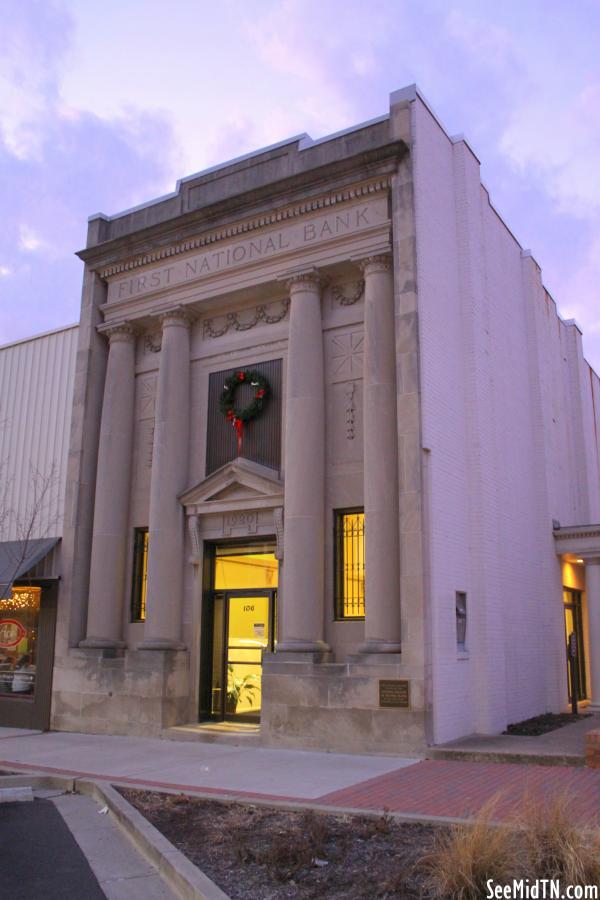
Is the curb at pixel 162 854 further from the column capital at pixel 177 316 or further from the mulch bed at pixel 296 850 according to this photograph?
the column capital at pixel 177 316

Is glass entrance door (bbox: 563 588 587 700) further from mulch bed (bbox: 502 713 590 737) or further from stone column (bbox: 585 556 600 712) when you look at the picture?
mulch bed (bbox: 502 713 590 737)

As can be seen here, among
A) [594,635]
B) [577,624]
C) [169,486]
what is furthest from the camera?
[577,624]

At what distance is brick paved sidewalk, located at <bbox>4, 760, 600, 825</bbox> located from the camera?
8953mm

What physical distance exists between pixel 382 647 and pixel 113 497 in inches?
298

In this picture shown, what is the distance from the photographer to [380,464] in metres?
14.8

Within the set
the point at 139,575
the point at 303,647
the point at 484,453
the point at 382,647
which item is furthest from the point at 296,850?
the point at 139,575

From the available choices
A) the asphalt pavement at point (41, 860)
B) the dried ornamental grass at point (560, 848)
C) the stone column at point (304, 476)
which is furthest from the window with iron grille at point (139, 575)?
the dried ornamental grass at point (560, 848)

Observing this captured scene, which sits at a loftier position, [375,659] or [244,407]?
[244,407]

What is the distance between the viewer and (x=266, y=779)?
445 inches

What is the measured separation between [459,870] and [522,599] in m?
13.0

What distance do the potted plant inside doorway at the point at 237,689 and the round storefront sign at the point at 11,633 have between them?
216 inches

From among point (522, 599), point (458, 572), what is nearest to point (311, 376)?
point (458, 572)

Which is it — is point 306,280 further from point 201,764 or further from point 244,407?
point 201,764

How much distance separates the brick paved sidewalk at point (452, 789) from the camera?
8953 millimetres
